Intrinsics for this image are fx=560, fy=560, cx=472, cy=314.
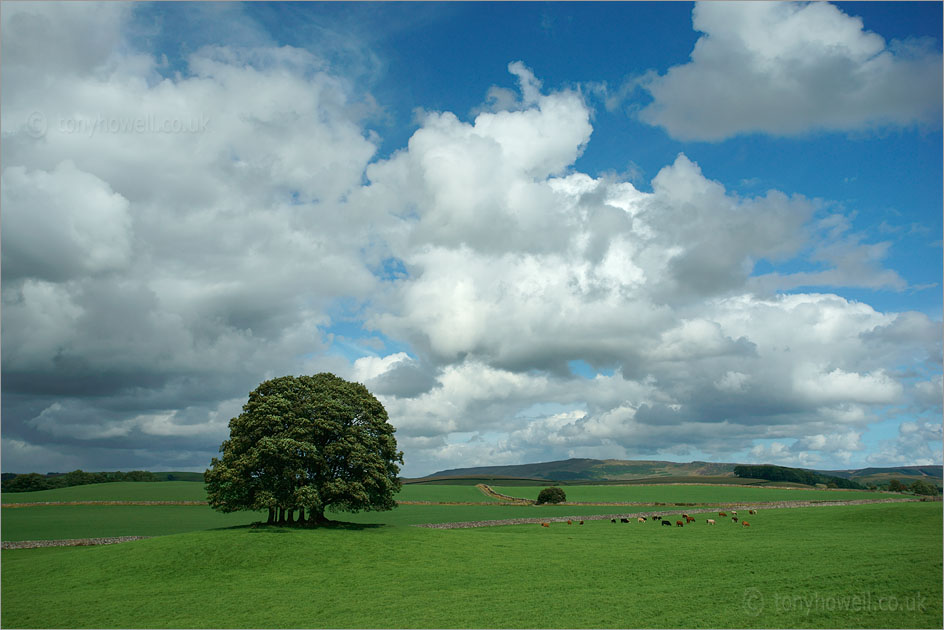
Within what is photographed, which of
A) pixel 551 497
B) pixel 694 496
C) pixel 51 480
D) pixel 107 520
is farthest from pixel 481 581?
pixel 51 480

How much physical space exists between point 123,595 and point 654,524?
55415mm

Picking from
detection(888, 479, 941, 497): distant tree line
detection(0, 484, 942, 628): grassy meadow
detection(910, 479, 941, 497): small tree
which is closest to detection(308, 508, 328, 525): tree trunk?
detection(0, 484, 942, 628): grassy meadow

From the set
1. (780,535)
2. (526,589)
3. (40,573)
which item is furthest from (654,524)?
(40,573)

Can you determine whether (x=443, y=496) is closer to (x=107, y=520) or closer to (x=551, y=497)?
(x=551, y=497)

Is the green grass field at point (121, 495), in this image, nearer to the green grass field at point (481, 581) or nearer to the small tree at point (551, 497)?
the small tree at point (551, 497)

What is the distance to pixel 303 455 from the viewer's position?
54.6 m

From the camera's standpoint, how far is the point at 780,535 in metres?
51.6

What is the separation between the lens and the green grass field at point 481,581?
2575cm

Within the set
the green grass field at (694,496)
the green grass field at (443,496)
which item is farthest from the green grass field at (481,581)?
the green grass field at (443,496)

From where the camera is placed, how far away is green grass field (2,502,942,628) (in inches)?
1014

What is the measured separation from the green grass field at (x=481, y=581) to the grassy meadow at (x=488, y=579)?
13cm

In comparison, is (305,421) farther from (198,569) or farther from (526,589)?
(526,589)

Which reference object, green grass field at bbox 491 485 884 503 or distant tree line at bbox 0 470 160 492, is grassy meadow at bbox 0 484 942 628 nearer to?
green grass field at bbox 491 485 884 503

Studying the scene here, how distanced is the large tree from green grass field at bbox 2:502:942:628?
158 inches
